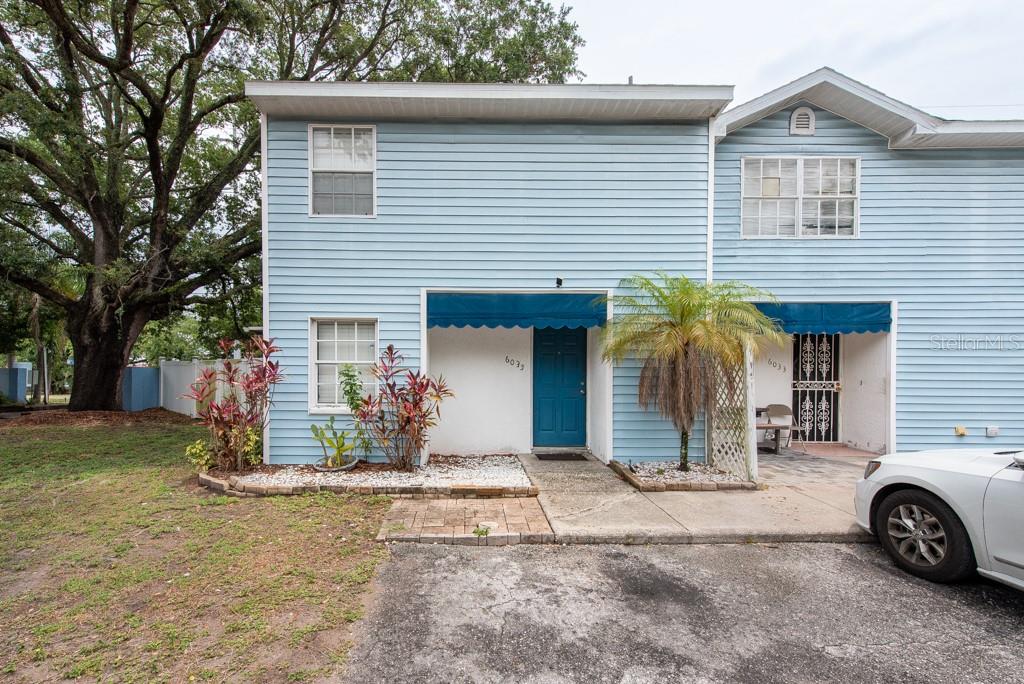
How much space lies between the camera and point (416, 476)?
6.29 metres

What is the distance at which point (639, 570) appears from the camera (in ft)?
13.0

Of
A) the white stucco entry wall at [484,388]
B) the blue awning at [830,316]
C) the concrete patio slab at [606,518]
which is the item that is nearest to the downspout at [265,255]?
the white stucco entry wall at [484,388]

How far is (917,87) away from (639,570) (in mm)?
22170

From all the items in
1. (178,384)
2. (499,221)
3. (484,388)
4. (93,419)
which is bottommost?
(93,419)

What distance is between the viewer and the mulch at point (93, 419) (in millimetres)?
10789

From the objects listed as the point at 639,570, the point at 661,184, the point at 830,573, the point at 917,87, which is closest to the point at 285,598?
the point at 639,570

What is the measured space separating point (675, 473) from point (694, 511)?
1.30 metres

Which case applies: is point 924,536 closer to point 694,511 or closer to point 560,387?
point 694,511

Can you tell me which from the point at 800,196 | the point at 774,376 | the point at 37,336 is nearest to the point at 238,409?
the point at 774,376

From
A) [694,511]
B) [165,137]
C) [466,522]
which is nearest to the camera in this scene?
[466,522]

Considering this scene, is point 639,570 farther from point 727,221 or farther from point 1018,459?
point 727,221

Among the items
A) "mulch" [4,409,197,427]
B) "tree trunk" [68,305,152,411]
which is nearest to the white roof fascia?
"mulch" [4,409,197,427]

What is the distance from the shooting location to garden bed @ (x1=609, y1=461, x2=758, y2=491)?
5.97 m

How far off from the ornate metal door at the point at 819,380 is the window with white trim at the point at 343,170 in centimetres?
788
